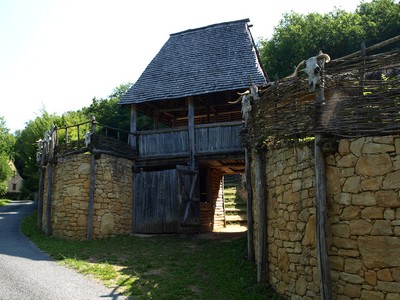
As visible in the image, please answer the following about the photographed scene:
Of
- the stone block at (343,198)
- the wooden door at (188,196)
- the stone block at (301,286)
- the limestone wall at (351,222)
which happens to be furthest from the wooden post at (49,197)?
the stone block at (343,198)

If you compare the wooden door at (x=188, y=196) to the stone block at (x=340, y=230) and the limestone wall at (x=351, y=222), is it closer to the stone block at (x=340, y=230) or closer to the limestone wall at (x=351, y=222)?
the limestone wall at (x=351, y=222)

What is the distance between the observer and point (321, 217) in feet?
16.8

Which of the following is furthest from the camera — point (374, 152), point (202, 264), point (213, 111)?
point (213, 111)

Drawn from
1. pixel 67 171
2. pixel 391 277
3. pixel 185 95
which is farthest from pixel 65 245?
pixel 391 277

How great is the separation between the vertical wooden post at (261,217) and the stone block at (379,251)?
247cm

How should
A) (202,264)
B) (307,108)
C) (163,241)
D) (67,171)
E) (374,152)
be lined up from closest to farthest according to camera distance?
(374,152)
(307,108)
(202,264)
(163,241)
(67,171)

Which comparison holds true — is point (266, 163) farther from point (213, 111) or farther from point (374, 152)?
point (213, 111)

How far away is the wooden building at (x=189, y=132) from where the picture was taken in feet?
42.9

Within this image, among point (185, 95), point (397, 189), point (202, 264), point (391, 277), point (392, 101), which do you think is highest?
point (185, 95)

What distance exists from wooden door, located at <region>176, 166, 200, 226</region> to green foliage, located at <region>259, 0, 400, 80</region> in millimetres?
15642

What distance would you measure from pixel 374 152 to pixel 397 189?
55cm

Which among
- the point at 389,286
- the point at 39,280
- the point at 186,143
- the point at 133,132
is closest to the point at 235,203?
the point at 186,143

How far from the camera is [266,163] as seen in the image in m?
7.27

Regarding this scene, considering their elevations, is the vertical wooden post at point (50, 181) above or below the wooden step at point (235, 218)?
above
